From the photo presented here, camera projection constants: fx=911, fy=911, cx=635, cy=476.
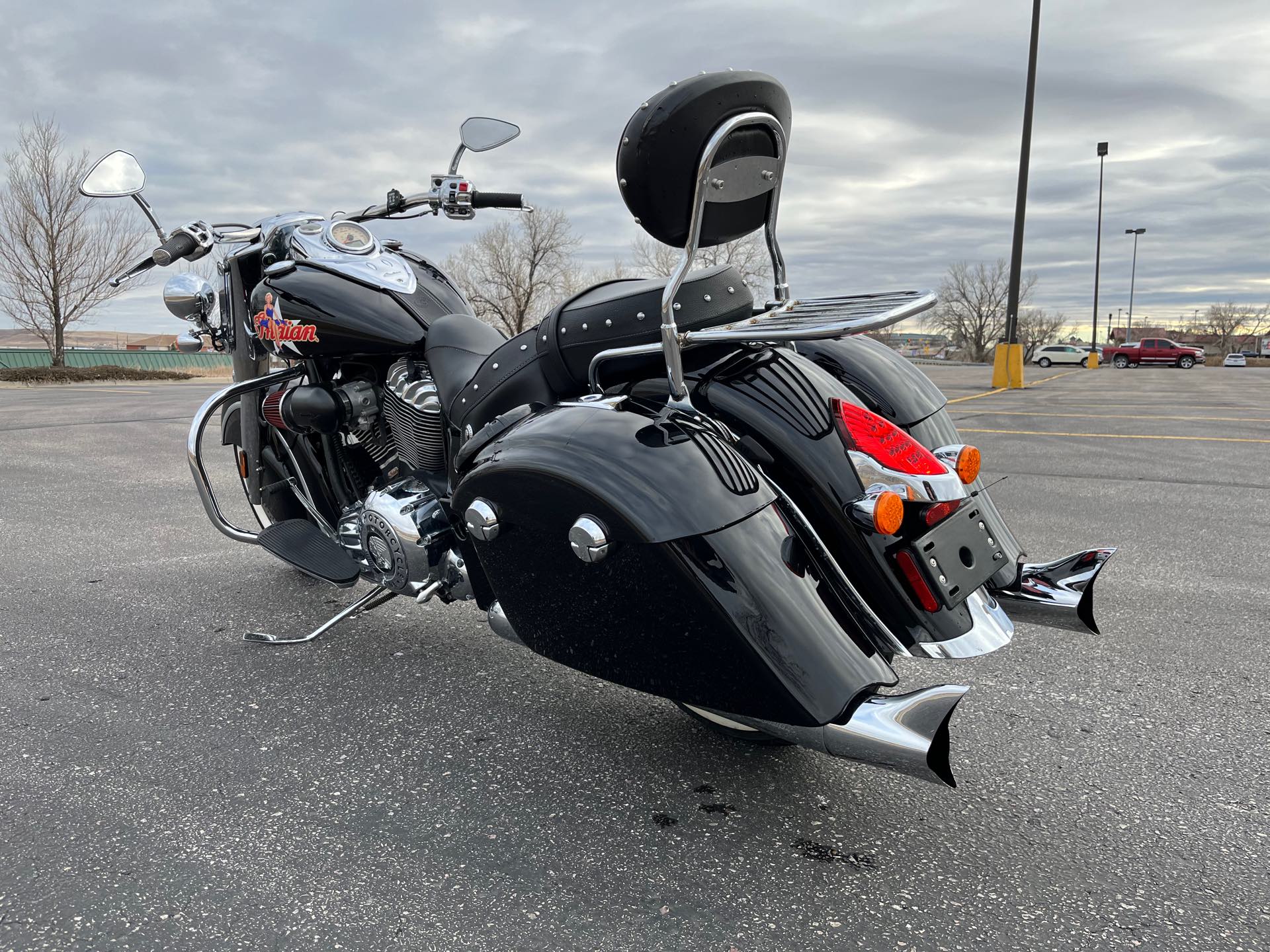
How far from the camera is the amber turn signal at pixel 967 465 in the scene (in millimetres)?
2225

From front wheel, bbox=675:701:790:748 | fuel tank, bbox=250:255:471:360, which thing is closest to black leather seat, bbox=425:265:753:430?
fuel tank, bbox=250:255:471:360

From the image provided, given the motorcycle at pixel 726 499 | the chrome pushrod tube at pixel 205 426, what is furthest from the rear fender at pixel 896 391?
the chrome pushrod tube at pixel 205 426

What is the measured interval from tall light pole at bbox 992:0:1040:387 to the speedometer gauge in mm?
18161

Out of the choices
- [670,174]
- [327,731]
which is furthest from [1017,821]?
[327,731]

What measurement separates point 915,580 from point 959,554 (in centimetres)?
15

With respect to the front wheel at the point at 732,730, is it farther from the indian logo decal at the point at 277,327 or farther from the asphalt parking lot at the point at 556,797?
the indian logo decal at the point at 277,327

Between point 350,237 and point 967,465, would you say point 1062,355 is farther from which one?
point 967,465

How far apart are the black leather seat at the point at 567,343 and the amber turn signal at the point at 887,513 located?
1.98ft

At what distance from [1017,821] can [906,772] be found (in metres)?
0.67

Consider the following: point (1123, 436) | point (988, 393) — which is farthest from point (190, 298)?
point (988, 393)

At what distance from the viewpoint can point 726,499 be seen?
1.76 meters

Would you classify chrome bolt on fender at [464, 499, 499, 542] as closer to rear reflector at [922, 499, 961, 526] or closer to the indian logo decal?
rear reflector at [922, 499, 961, 526]

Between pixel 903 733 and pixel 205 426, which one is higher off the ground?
pixel 205 426

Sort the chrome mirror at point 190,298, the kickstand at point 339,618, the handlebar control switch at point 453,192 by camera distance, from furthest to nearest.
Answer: the chrome mirror at point 190,298, the handlebar control switch at point 453,192, the kickstand at point 339,618
